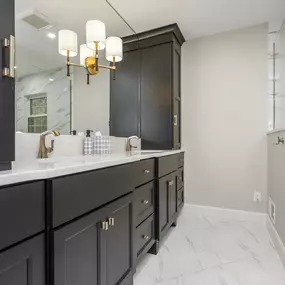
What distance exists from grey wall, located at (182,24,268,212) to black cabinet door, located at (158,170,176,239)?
794mm

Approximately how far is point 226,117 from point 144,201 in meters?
1.73

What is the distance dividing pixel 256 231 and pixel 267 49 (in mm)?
2040

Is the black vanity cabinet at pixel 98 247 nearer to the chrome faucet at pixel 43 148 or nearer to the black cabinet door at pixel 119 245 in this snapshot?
the black cabinet door at pixel 119 245

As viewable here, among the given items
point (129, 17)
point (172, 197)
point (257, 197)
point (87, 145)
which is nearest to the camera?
point (87, 145)

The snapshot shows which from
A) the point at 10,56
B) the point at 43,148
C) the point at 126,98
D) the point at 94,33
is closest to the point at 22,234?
the point at 10,56

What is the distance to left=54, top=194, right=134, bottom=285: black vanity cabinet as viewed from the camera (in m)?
0.77

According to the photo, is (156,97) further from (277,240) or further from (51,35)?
(277,240)

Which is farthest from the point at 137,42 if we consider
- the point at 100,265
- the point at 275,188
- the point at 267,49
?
the point at 100,265

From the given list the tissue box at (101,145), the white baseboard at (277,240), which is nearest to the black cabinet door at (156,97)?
the tissue box at (101,145)

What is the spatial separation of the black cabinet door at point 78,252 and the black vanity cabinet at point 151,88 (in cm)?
163

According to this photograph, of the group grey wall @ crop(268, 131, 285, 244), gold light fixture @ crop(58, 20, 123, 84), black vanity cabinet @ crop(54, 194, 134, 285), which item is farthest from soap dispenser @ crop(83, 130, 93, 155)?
grey wall @ crop(268, 131, 285, 244)

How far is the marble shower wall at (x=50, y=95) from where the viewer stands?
1273 mm

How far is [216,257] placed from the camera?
176cm

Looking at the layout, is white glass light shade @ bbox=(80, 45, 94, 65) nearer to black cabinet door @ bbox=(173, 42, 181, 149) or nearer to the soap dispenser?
the soap dispenser
